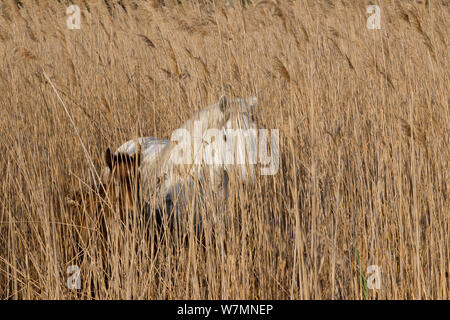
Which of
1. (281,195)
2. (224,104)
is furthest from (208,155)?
(281,195)

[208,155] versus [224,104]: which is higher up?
[224,104]

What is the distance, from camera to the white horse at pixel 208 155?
1642 millimetres

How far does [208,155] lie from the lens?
5.70 ft

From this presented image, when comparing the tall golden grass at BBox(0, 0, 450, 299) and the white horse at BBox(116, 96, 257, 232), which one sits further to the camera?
the white horse at BBox(116, 96, 257, 232)

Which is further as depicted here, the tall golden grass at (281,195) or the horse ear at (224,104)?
the horse ear at (224,104)

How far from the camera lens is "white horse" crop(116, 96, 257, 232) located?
5.39ft

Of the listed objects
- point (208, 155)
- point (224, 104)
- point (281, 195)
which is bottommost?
point (281, 195)

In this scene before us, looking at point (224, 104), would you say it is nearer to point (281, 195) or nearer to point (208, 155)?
point (208, 155)

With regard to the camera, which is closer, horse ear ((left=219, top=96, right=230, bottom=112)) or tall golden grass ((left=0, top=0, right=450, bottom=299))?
tall golden grass ((left=0, top=0, right=450, bottom=299))

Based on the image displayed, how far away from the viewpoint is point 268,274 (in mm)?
1584

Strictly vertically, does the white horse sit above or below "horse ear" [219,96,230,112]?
below

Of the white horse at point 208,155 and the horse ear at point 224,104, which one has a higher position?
the horse ear at point 224,104

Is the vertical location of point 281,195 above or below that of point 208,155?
below
